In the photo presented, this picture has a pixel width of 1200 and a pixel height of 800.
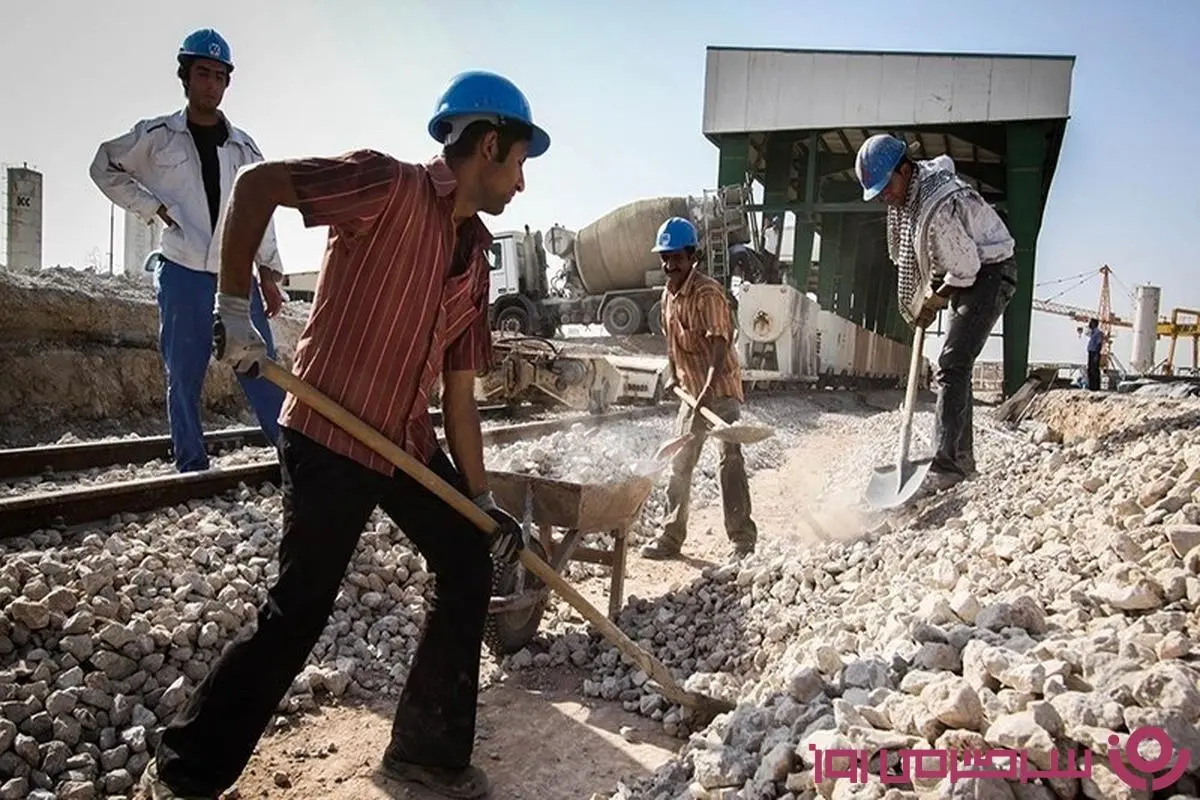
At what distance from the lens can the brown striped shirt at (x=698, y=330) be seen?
16.8 ft

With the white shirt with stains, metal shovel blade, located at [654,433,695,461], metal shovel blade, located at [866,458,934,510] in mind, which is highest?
the white shirt with stains

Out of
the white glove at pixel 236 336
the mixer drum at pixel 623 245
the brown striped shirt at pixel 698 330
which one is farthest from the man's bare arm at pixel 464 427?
the mixer drum at pixel 623 245

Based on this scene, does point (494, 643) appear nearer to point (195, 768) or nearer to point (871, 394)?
point (195, 768)

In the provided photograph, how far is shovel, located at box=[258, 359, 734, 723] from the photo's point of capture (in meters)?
2.05

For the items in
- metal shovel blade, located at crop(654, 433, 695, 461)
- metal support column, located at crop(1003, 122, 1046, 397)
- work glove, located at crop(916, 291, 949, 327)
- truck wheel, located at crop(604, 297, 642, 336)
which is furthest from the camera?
truck wheel, located at crop(604, 297, 642, 336)

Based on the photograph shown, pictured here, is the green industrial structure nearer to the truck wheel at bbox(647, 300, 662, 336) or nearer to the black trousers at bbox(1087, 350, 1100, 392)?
the black trousers at bbox(1087, 350, 1100, 392)

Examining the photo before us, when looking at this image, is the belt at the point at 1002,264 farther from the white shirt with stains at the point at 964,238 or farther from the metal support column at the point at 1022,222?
the metal support column at the point at 1022,222

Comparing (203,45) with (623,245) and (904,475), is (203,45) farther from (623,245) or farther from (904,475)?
(623,245)

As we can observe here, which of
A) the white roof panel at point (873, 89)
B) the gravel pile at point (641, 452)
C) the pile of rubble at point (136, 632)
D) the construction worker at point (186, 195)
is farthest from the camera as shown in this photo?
the white roof panel at point (873, 89)

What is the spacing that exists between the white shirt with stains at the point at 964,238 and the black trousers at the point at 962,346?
102 mm

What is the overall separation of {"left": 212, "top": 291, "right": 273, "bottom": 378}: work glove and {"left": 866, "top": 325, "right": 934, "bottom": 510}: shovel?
357 centimetres

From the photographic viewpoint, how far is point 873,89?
2089cm

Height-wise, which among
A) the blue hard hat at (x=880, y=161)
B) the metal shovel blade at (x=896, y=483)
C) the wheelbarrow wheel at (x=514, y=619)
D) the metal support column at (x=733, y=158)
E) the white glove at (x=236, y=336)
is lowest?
the wheelbarrow wheel at (x=514, y=619)

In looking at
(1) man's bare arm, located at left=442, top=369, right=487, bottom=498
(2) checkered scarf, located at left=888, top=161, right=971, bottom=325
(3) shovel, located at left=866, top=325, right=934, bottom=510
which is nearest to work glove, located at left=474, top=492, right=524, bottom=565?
(1) man's bare arm, located at left=442, top=369, right=487, bottom=498
